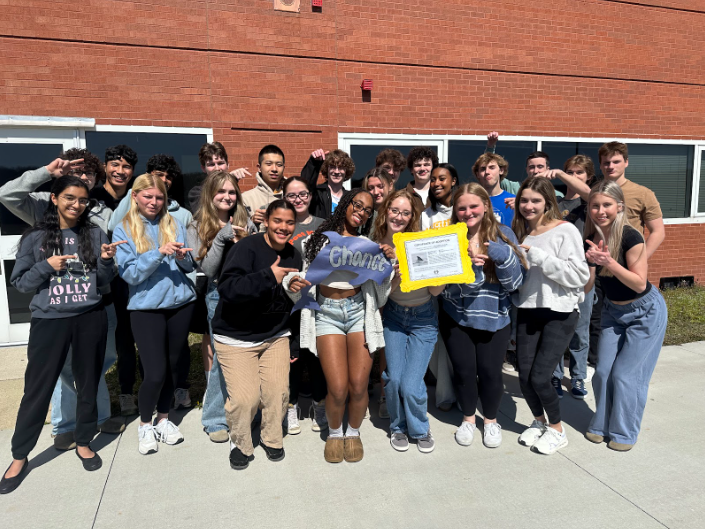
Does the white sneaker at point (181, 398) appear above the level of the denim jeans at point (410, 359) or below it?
below

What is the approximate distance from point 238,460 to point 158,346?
99cm

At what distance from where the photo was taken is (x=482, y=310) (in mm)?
3311

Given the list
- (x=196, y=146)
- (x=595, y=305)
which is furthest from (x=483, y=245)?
(x=196, y=146)

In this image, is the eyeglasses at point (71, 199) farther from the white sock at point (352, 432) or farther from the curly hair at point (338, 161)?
the white sock at point (352, 432)

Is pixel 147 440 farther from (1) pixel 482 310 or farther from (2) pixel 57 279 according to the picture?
(1) pixel 482 310

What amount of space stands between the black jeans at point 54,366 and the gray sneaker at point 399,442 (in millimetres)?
2137

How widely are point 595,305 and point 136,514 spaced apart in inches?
169

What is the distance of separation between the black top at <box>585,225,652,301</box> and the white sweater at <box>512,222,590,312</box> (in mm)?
305

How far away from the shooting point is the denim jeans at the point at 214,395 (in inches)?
139

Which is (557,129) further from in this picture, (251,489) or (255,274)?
(251,489)

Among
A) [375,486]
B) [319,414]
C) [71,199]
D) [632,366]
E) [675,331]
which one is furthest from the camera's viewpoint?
[675,331]

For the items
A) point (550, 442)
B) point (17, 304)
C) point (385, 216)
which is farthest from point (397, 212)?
point (17, 304)

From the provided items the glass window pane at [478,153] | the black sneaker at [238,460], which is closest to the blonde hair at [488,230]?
the black sneaker at [238,460]

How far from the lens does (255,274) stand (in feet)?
9.88
